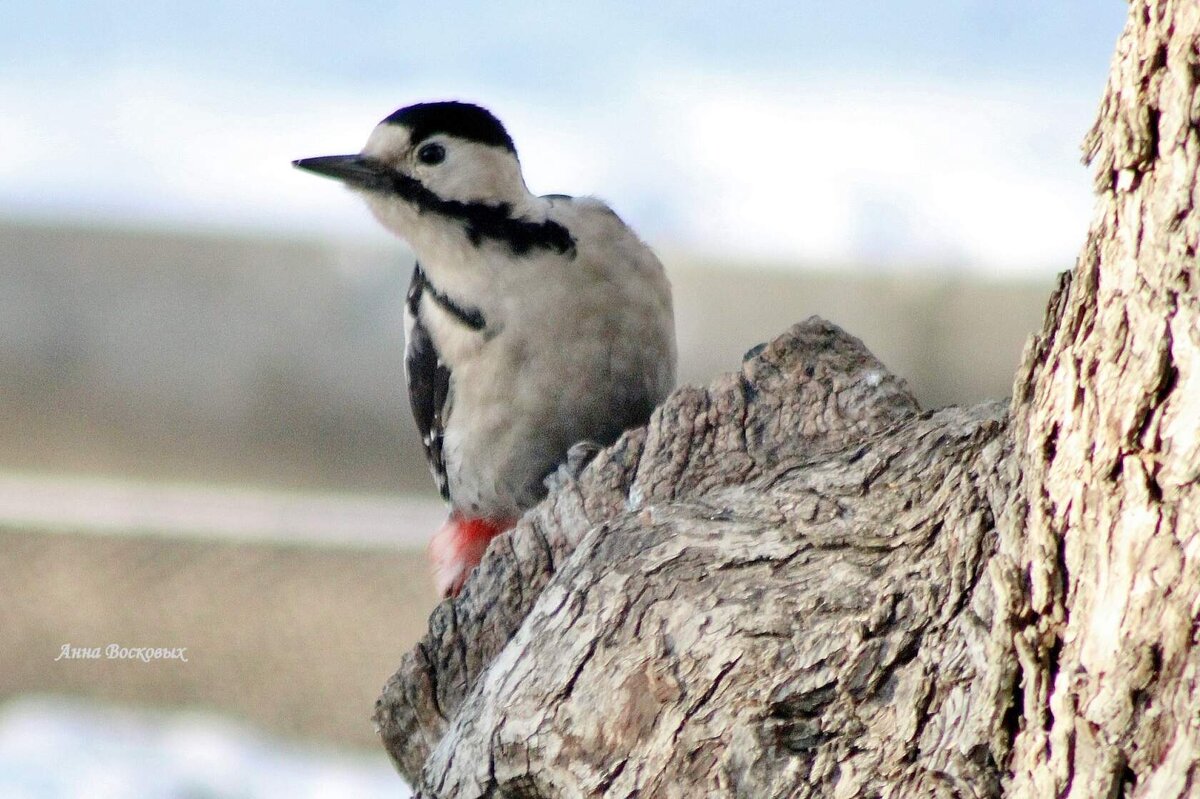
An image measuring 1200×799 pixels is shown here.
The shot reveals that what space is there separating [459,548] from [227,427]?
1.35 meters

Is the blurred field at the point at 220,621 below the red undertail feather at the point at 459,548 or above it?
below

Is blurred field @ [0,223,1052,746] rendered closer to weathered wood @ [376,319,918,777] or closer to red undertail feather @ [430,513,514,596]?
red undertail feather @ [430,513,514,596]

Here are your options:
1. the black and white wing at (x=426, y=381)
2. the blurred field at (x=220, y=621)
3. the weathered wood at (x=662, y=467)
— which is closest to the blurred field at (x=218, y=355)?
the blurred field at (x=220, y=621)

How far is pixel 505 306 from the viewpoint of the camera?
2.60 meters

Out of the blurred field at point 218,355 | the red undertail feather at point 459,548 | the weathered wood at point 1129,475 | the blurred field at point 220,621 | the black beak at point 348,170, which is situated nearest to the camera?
the weathered wood at point 1129,475

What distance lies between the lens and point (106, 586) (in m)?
4.01

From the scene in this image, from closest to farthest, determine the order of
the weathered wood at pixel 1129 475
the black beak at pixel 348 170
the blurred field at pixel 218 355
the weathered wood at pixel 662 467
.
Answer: the weathered wood at pixel 1129 475, the weathered wood at pixel 662 467, the black beak at pixel 348 170, the blurred field at pixel 218 355

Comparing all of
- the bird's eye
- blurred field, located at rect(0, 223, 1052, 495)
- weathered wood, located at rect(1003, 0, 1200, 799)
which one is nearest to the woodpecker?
the bird's eye

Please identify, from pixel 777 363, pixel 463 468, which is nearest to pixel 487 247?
pixel 463 468

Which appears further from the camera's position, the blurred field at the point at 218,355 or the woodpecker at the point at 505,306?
the blurred field at the point at 218,355

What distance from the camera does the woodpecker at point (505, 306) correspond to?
261 centimetres

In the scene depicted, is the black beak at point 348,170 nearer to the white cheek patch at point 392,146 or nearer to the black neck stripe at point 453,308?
the white cheek patch at point 392,146

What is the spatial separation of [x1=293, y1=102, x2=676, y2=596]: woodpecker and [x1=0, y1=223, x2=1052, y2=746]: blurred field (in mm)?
1218

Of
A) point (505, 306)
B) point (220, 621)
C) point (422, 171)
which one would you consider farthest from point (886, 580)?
point (220, 621)
